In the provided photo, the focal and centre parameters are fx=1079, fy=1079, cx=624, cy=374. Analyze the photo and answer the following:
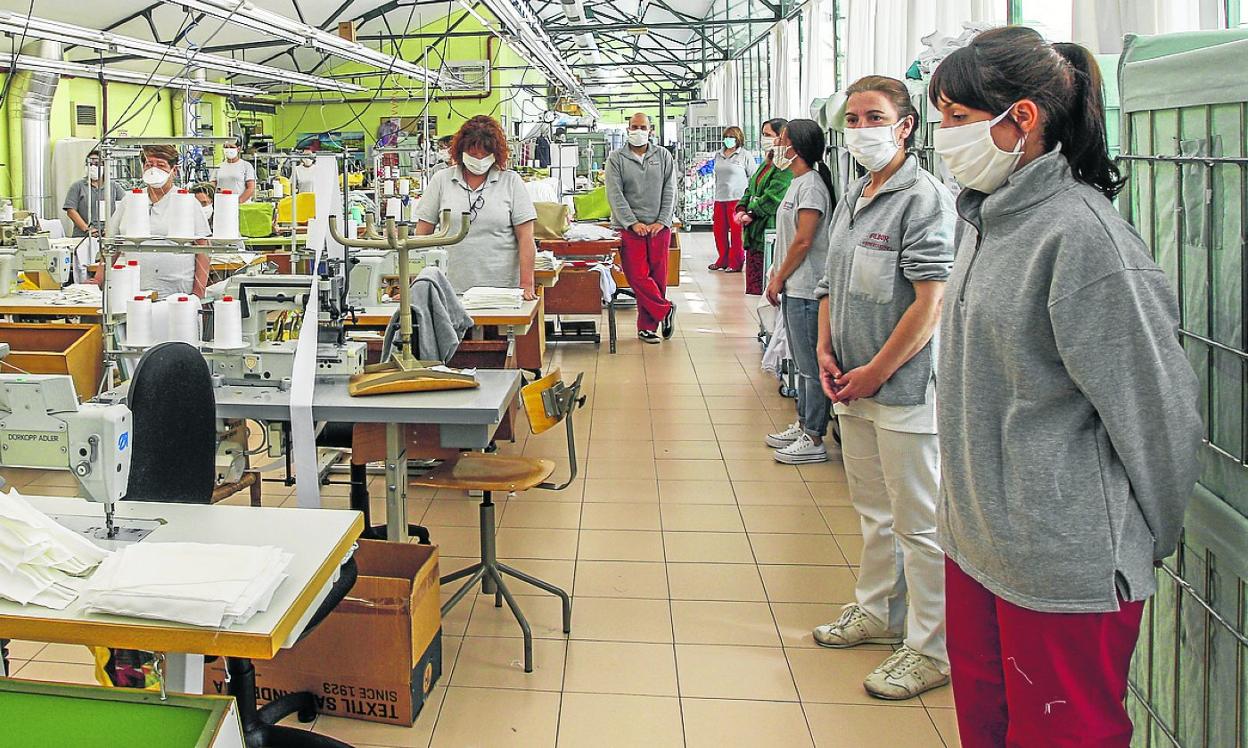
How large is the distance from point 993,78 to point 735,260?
11437mm

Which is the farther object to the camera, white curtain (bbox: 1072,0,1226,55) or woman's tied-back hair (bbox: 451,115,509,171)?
woman's tied-back hair (bbox: 451,115,509,171)

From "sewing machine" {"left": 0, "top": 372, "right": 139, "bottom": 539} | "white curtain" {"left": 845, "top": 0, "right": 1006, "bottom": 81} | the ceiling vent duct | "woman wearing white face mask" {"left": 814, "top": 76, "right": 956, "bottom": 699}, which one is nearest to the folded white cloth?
"white curtain" {"left": 845, "top": 0, "right": 1006, "bottom": 81}

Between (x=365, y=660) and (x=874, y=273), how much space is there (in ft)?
5.16

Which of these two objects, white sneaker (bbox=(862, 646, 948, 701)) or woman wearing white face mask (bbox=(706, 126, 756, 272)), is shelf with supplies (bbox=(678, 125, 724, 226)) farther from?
white sneaker (bbox=(862, 646, 948, 701))

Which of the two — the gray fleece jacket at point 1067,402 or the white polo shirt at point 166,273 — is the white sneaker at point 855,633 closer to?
the gray fleece jacket at point 1067,402

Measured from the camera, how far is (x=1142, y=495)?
1.54 meters

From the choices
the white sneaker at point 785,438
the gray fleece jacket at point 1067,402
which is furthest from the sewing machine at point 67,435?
the white sneaker at point 785,438

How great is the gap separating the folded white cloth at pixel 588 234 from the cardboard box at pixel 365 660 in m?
5.90

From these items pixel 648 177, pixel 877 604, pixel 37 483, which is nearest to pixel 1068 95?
pixel 877 604

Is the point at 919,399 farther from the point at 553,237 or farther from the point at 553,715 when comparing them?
the point at 553,237

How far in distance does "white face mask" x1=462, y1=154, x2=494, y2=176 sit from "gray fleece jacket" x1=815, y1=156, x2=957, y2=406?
7.94 feet

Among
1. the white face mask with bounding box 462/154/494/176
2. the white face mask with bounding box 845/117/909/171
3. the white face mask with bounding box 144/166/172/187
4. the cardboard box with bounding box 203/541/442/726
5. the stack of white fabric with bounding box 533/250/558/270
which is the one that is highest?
the white face mask with bounding box 462/154/494/176

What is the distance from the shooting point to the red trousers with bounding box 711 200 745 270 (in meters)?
12.7

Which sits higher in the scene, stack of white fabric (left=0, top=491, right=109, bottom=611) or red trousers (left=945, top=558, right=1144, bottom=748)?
stack of white fabric (left=0, top=491, right=109, bottom=611)
